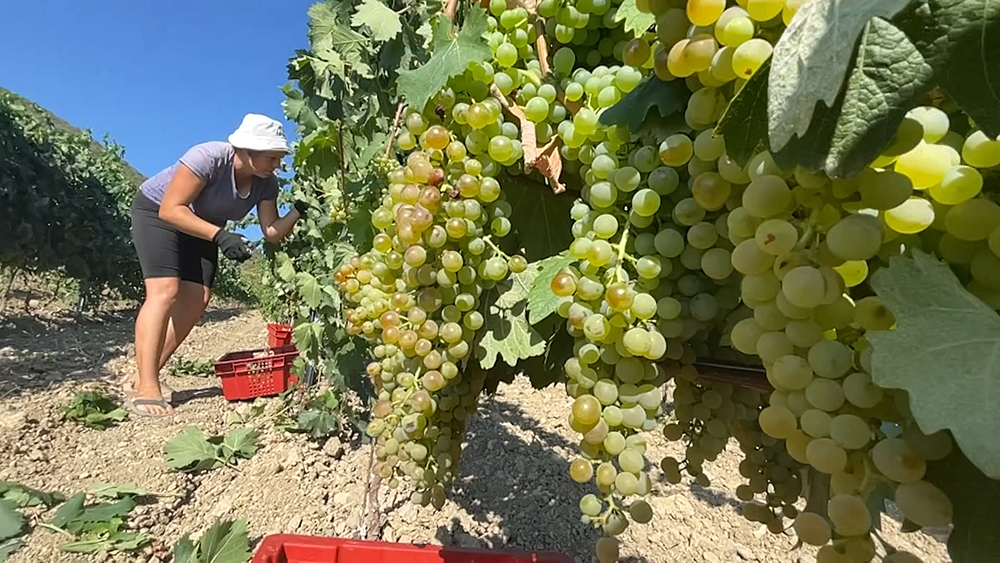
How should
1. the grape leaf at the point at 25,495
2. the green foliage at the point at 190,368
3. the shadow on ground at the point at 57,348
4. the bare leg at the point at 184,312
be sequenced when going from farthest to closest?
the green foliage at the point at 190,368 < the shadow on ground at the point at 57,348 < the bare leg at the point at 184,312 < the grape leaf at the point at 25,495

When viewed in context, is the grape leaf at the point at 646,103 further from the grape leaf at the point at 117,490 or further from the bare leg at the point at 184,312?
the bare leg at the point at 184,312

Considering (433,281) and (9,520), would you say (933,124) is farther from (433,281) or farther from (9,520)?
(9,520)

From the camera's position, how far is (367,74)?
8.31 ft

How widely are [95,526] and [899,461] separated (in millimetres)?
3188

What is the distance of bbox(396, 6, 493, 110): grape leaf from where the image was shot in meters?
1.01

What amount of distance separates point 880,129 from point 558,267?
522 millimetres

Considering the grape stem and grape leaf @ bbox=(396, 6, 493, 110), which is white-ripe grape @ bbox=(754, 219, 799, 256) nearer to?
the grape stem

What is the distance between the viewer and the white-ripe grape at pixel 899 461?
1.34ft

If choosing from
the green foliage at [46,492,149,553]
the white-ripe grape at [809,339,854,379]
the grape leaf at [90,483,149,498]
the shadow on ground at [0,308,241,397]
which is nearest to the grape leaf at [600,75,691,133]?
the white-ripe grape at [809,339,854,379]

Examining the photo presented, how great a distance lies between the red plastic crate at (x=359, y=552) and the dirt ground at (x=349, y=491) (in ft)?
2.70

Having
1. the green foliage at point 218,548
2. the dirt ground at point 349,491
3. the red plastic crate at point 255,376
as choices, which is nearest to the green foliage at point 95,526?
the dirt ground at point 349,491

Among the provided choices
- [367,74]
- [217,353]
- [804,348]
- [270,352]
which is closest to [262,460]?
[270,352]

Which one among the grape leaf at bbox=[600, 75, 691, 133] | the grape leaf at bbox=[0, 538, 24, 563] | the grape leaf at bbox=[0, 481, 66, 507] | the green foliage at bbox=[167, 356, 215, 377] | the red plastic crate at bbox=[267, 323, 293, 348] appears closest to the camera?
the grape leaf at bbox=[600, 75, 691, 133]

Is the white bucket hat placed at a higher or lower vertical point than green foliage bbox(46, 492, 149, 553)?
higher
